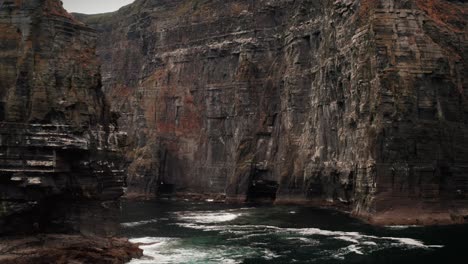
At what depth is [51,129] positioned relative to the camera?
4084 centimetres

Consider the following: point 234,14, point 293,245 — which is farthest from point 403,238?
point 234,14

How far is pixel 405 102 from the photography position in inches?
2638

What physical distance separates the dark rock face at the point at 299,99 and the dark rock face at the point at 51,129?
1687cm

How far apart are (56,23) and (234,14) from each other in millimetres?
78551

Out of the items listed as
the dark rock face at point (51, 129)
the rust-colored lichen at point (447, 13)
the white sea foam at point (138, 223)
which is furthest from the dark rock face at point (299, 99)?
the dark rock face at point (51, 129)

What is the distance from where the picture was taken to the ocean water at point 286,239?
44875mm

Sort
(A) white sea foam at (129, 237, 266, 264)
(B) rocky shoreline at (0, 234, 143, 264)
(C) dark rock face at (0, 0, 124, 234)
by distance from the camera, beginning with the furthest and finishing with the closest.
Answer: (A) white sea foam at (129, 237, 266, 264), (C) dark rock face at (0, 0, 124, 234), (B) rocky shoreline at (0, 234, 143, 264)

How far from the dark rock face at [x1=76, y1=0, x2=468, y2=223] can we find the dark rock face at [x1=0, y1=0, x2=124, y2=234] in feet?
55.3

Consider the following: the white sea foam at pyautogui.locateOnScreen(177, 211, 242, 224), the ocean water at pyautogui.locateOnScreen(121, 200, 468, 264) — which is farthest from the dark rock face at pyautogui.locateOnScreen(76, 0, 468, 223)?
the white sea foam at pyautogui.locateOnScreen(177, 211, 242, 224)

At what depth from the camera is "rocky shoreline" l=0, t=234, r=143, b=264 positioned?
3719 cm

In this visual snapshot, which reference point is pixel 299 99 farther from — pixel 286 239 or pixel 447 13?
pixel 286 239

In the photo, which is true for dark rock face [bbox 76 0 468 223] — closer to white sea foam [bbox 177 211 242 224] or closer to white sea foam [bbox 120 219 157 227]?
white sea foam [bbox 120 219 157 227]

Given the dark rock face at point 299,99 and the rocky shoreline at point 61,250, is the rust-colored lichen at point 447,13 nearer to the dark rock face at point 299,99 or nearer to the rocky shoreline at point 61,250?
the dark rock face at point 299,99

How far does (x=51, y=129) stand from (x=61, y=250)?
27.9 ft
